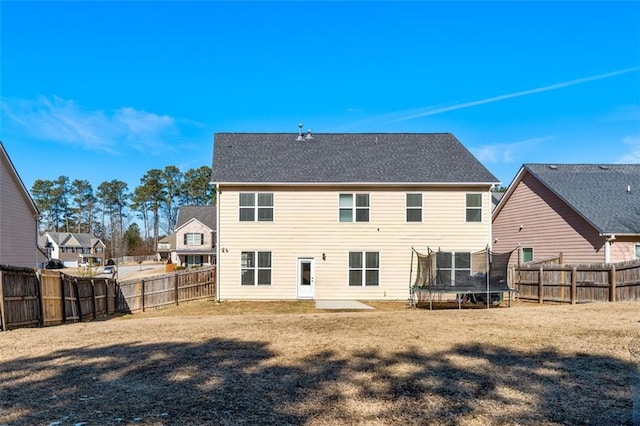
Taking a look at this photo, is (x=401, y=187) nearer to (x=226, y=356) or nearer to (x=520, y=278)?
(x=520, y=278)

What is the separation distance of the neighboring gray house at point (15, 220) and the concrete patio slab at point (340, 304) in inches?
542

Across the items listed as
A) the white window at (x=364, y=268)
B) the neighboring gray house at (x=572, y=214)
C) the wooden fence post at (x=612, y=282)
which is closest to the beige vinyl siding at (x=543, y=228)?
the neighboring gray house at (x=572, y=214)

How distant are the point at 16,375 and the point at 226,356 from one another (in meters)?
2.75

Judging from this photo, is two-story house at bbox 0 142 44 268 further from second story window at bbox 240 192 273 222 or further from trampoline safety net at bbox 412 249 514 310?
trampoline safety net at bbox 412 249 514 310

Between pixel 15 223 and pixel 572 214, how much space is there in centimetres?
2526

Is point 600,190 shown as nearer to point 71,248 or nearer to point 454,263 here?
point 454,263

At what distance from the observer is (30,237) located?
2247 centimetres

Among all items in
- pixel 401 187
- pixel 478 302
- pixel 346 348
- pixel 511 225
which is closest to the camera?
pixel 346 348

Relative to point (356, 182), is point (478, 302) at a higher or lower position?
lower

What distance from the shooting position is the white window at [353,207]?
19266 mm

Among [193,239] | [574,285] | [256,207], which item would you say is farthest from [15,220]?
[193,239]

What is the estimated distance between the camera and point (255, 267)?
62.3 feet

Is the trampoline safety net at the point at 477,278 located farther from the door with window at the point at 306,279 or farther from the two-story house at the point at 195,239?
the two-story house at the point at 195,239

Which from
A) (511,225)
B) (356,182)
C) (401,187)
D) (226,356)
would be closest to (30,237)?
(356,182)
